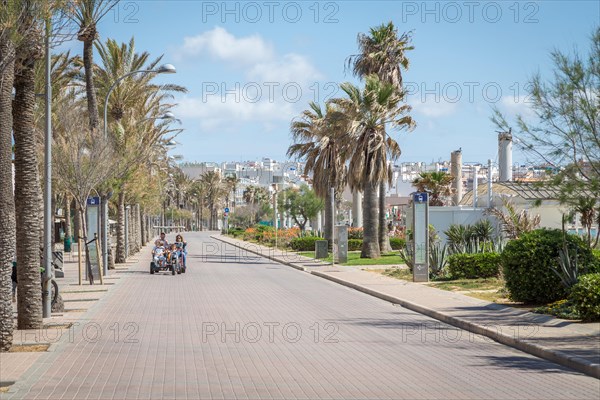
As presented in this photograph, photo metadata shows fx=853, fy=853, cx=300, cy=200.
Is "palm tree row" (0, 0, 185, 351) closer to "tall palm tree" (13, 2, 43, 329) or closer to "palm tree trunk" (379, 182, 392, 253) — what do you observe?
"tall palm tree" (13, 2, 43, 329)

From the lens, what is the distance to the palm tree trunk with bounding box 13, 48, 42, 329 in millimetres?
14695

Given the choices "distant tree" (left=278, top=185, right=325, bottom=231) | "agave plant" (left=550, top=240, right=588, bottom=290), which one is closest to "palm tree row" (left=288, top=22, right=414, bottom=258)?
"agave plant" (left=550, top=240, right=588, bottom=290)

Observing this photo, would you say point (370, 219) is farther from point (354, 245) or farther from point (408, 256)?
point (354, 245)

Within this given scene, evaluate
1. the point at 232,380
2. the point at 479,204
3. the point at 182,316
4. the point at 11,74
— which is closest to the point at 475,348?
the point at 232,380

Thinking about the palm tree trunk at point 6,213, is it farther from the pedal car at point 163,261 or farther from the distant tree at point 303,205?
the distant tree at point 303,205

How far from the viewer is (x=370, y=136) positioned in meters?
41.6

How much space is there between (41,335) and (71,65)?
87.0 ft

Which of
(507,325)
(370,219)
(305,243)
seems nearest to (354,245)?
(305,243)

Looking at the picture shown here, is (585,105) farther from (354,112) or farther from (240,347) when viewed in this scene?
(354,112)

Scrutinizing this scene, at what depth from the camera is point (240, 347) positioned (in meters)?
13.1

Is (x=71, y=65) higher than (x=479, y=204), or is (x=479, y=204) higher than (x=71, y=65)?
(x=71, y=65)

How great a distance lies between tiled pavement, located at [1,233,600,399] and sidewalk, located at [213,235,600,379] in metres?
0.24

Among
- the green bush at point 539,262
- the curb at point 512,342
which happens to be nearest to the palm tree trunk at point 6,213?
the curb at point 512,342

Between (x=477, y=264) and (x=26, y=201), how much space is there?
16263 millimetres
